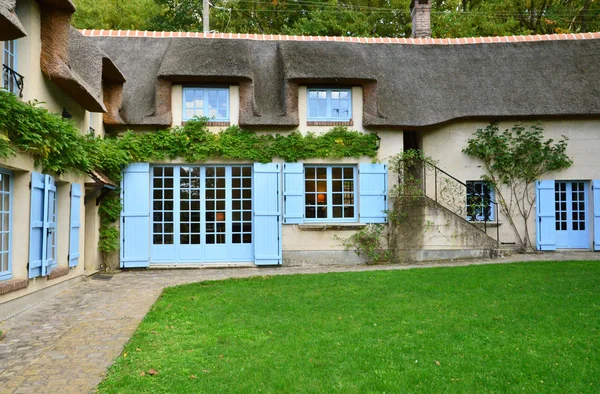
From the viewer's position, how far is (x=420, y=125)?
11539mm

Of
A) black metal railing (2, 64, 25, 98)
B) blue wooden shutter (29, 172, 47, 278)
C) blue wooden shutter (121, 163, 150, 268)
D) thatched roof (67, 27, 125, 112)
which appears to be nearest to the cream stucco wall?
blue wooden shutter (121, 163, 150, 268)

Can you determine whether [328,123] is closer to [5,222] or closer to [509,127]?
[509,127]

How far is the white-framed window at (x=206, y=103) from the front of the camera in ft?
36.7

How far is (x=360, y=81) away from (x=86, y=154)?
597 centimetres

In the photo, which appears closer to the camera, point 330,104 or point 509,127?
point 330,104

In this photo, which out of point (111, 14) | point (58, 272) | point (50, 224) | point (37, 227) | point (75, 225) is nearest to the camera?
point (37, 227)

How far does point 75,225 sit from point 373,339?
612cm

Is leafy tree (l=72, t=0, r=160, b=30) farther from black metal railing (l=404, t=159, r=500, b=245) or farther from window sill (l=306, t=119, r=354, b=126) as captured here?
black metal railing (l=404, t=159, r=500, b=245)

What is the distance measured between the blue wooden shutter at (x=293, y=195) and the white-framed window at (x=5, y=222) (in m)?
5.66

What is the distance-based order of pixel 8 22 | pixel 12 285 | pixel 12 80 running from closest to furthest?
pixel 8 22, pixel 12 285, pixel 12 80

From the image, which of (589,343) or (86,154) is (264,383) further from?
(86,154)

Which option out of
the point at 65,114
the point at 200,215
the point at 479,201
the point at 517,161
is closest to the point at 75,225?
the point at 65,114

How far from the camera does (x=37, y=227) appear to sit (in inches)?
279

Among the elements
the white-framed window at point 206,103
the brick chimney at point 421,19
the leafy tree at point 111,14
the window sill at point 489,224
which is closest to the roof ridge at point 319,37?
the brick chimney at point 421,19
